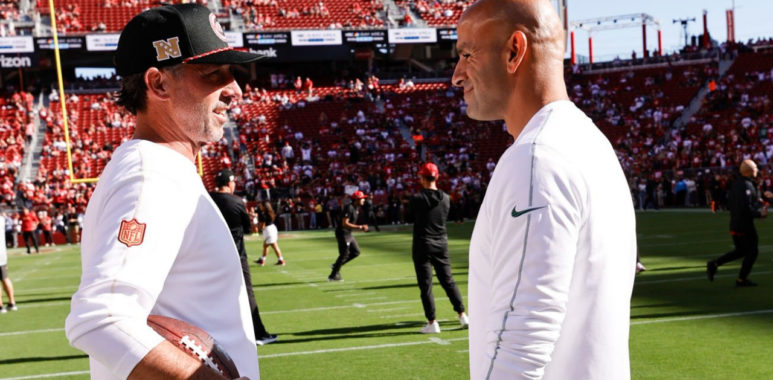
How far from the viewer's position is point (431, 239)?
934 centimetres

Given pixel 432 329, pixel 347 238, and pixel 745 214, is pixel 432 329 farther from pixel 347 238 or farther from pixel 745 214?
pixel 347 238

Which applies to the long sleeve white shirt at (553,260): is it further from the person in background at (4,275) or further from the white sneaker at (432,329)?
the person in background at (4,275)

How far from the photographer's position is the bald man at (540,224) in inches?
68.6

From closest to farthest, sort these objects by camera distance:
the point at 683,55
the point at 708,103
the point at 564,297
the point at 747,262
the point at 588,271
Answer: the point at 564,297
the point at 588,271
the point at 747,262
the point at 708,103
the point at 683,55

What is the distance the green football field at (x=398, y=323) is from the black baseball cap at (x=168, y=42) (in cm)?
520

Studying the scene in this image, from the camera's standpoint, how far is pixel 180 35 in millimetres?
2076

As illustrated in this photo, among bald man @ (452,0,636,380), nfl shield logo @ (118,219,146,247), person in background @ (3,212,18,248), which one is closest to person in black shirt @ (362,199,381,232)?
person in background @ (3,212,18,248)

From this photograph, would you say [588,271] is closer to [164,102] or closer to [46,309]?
[164,102]

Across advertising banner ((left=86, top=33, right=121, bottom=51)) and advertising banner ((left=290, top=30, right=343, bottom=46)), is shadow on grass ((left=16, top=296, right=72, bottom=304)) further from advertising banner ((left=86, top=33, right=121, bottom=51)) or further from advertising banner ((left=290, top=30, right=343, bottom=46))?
advertising banner ((left=290, top=30, right=343, bottom=46))

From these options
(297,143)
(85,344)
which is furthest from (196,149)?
(297,143)

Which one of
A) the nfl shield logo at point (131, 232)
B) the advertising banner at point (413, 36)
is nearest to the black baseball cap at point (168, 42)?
the nfl shield logo at point (131, 232)

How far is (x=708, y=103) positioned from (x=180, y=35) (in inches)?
1632

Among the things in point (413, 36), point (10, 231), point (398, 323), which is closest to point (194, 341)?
point (398, 323)

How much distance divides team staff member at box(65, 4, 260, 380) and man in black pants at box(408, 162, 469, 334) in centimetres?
701
